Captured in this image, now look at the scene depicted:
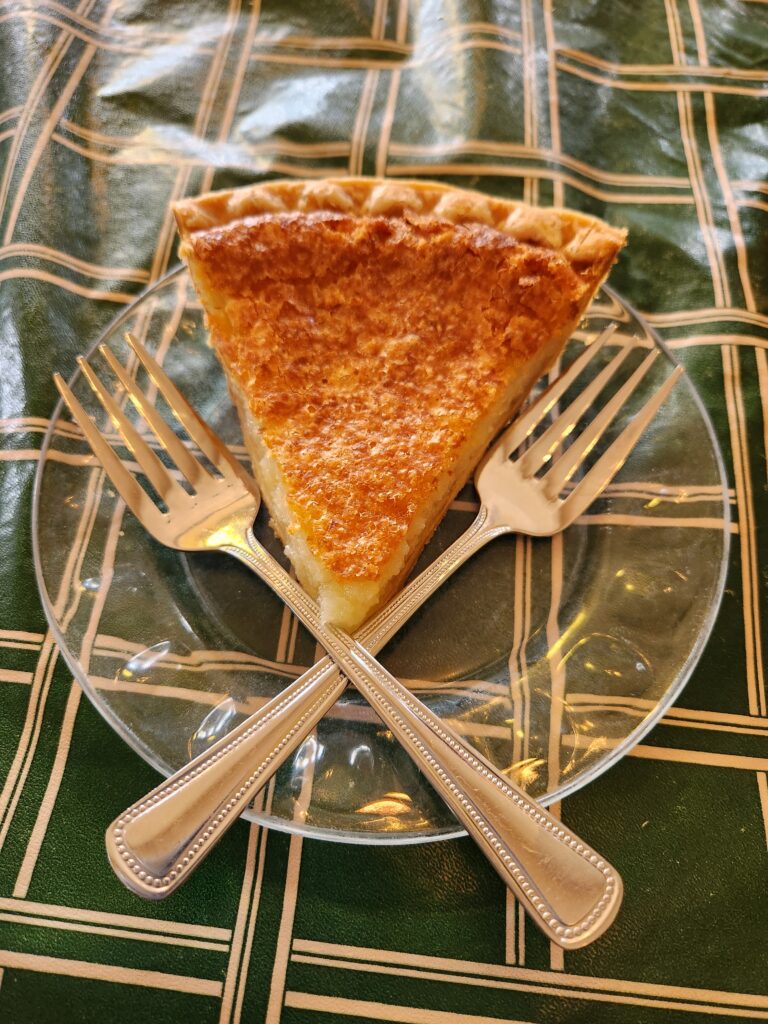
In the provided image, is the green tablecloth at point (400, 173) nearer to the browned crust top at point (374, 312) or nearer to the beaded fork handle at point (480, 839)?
the beaded fork handle at point (480, 839)

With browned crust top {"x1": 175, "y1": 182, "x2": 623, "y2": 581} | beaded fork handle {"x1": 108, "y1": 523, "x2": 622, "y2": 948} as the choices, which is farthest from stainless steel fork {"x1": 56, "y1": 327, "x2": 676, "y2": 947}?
browned crust top {"x1": 175, "y1": 182, "x2": 623, "y2": 581}

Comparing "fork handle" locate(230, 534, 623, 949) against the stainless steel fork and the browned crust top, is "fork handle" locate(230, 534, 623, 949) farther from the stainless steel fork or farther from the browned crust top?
the browned crust top

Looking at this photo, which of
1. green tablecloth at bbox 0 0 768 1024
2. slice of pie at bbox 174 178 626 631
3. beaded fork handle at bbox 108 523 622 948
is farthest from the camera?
slice of pie at bbox 174 178 626 631

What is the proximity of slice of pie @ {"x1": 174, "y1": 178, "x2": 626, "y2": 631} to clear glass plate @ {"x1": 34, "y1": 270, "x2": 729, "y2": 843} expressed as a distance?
131 mm

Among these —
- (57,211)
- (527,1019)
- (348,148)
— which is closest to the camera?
(527,1019)

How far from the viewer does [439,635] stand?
4.15 ft

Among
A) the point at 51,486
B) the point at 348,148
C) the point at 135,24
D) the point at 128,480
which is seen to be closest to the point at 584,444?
the point at 128,480

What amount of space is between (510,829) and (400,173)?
1.45 metres

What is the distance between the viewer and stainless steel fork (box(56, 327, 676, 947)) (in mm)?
964

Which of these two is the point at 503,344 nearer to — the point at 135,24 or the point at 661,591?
the point at 661,591

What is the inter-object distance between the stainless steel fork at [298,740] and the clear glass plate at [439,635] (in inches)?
1.7

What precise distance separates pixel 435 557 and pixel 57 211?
3.71ft

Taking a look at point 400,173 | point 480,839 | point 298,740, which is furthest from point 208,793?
point 400,173

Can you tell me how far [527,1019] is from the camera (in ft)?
3.46
